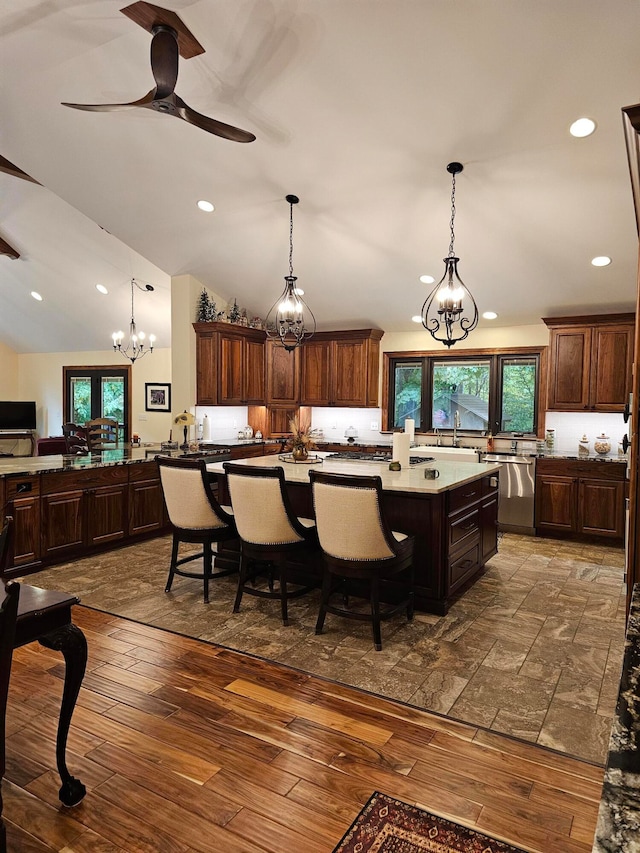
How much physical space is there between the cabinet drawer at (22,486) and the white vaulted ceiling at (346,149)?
9.92 feet

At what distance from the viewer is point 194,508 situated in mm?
3939

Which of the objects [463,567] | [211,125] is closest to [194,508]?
[463,567]

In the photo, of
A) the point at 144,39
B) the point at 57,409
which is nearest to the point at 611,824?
the point at 144,39

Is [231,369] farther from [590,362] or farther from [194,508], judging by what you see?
[590,362]

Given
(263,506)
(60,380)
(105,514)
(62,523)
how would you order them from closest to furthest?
(263,506)
(62,523)
(105,514)
(60,380)

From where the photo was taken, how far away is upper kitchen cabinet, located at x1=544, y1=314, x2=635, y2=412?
5.94 meters

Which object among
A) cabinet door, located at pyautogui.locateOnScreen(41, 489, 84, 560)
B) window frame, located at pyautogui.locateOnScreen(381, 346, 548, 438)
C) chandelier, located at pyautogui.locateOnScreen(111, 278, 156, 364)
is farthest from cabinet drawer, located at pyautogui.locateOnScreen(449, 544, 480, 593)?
chandelier, located at pyautogui.locateOnScreen(111, 278, 156, 364)

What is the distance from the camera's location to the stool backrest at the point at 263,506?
3514 millimetres

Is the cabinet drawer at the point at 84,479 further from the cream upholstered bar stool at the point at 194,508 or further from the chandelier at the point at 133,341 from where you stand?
the chandelier at the point at 133,341

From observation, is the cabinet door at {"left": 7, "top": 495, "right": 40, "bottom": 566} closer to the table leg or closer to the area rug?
the table leg

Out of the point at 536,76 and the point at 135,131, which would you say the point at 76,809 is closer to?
the point at 536,76

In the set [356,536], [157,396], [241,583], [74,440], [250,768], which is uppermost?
[157,396]

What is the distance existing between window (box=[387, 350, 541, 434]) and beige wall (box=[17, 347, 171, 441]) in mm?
4382

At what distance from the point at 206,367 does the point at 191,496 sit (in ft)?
11.2
